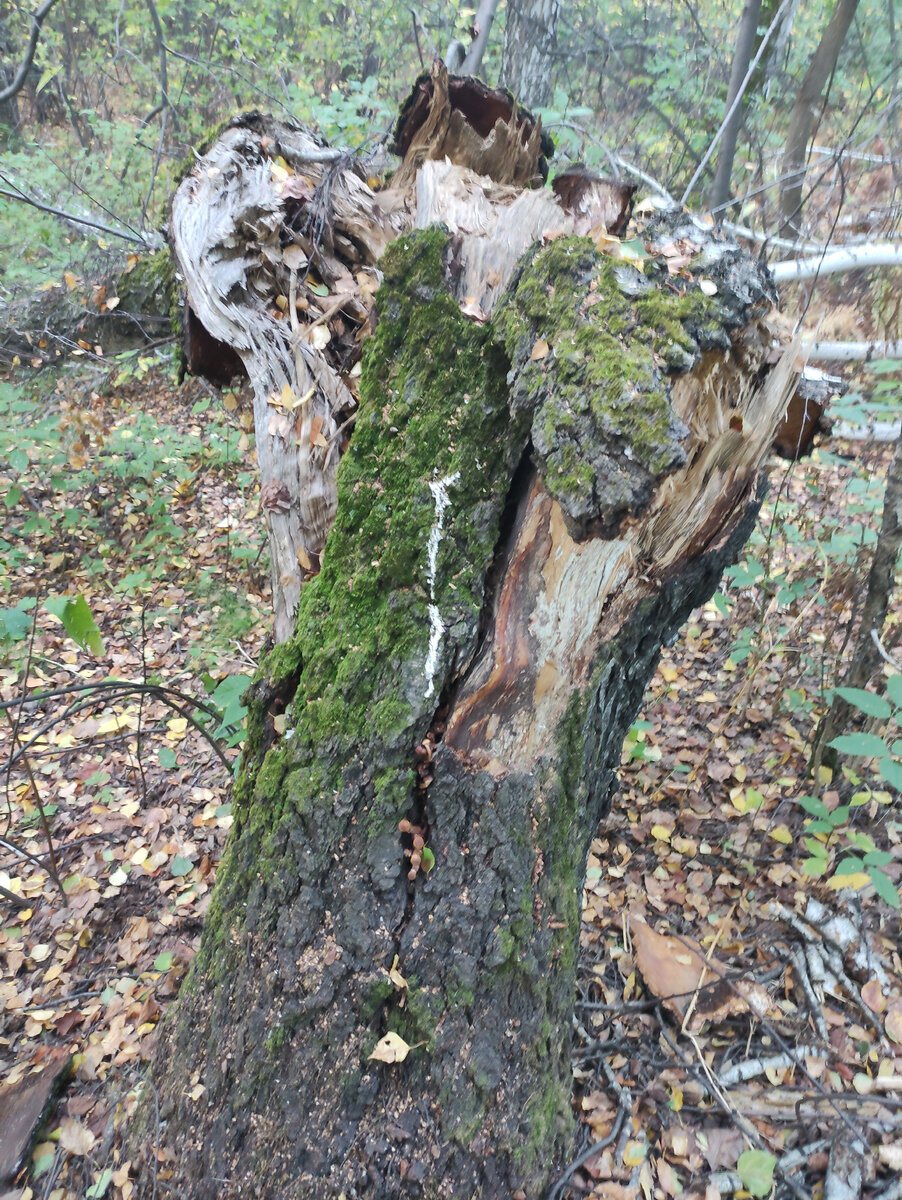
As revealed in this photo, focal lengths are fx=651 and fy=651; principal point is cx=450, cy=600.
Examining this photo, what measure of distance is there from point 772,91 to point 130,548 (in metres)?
10.2

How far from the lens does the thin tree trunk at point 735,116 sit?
5.85 meters

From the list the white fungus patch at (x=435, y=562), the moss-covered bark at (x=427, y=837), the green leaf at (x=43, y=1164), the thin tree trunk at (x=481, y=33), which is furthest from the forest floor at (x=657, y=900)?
the thin tree trunk at (x=481, y=33)

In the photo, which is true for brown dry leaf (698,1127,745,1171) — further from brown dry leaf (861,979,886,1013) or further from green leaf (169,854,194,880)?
green leaf (169,854,194,880)

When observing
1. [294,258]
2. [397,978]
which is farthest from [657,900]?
[294,258]

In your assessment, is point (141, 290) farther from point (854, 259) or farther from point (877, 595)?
point (877, 595)

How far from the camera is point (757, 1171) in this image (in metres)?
1.72

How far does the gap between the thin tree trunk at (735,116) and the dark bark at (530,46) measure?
174cm

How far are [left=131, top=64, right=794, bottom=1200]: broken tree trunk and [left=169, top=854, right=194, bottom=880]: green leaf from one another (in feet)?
3.26

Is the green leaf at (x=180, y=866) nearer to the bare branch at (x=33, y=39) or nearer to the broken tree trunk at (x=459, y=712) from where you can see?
the broken tree trunk at (x=459, y=712)

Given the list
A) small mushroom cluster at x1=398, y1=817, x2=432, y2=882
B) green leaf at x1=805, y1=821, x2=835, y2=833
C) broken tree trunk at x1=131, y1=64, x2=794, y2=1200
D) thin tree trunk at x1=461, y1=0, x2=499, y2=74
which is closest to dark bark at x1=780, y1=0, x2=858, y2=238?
thin tree trunk at x1=461, y1=0, x2=499, y2=74

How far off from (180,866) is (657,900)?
2.07 meters

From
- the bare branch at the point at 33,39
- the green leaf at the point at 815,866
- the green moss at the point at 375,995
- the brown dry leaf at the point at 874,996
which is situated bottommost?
the brown dry leaf at the point at 874,996

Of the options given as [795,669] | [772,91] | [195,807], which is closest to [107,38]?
[772,91]

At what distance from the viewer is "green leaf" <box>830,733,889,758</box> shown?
205cm
